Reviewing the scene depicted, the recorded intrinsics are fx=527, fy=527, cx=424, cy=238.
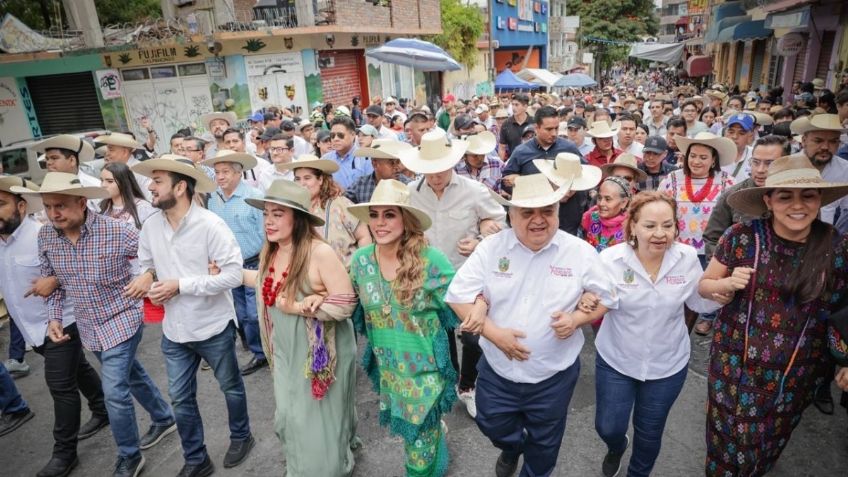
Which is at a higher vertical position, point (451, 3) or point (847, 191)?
point (451, 3)

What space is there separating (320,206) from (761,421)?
3.24m

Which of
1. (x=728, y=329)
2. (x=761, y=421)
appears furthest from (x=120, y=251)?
(x=761, y=421)

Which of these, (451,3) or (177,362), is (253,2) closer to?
(451,3)

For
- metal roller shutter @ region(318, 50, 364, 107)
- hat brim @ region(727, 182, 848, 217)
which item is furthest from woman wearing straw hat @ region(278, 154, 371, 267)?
metal roller shutter @ region(318, 50, 364, 107)

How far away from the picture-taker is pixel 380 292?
9.74ft

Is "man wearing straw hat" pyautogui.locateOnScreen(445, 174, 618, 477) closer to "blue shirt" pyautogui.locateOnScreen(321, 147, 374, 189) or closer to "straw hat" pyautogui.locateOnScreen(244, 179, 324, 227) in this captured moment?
"straw hat" pyautogui.locateOnScreen(244, 179, 324, 227)

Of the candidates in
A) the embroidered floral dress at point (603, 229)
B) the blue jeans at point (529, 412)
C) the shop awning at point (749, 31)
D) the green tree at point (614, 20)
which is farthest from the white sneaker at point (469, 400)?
the green tree at point (614, 20)

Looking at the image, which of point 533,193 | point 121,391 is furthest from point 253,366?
point 533,193

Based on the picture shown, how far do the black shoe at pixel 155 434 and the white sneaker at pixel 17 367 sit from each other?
2.22m

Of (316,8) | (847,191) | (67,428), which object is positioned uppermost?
(316,8)

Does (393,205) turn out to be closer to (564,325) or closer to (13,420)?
(564,325)

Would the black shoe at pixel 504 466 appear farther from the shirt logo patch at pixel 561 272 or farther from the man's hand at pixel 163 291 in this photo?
Answer: the man's hand at pixel 163 291

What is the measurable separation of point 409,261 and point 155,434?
106 inches

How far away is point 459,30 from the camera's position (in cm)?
2716
